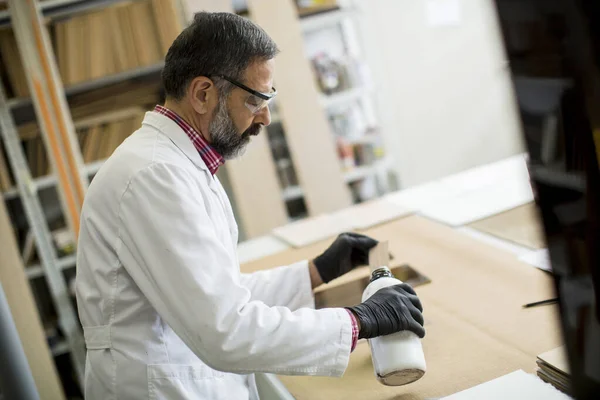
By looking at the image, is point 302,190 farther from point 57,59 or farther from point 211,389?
point 211,389

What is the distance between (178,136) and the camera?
1.35 m

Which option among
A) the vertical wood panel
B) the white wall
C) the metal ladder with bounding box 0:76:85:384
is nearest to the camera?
the metal ladder with bounding box 0:76:85:384

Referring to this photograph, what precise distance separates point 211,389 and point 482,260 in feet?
2.82

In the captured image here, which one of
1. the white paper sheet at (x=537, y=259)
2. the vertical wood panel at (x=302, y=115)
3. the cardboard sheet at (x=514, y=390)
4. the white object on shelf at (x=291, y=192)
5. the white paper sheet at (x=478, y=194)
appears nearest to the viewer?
the cardboard sheet at (x=514, y=390)

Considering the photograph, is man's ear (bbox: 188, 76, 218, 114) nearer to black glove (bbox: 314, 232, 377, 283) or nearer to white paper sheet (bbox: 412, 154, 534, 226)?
black glove (bbox: 314, 232, 377, 283)

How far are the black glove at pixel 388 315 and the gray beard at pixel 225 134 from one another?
0.48 metres

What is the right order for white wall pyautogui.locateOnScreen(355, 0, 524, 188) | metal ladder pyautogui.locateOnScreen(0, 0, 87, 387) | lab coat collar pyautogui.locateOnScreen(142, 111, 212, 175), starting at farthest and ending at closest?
white wall pyautogui.locateOnScreen(355, 0, 524, 188), metal ladder pyautogui.locateOnScreen(0, 0, 87, 387), lab coat collar pyautogui.locateOnScreen(142, 111, 212, 175)

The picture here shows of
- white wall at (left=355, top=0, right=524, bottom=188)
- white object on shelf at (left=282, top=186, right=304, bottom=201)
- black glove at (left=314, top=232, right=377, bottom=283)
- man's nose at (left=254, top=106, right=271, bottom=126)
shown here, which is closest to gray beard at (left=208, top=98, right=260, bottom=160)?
man's nose at (left=254, top=106, right=271, bottom=126)

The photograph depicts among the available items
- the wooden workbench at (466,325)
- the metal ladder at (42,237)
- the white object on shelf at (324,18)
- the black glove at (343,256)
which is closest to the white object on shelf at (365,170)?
the white object on shelf at (324,18)

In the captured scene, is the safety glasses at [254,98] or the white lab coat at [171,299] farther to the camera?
the safety glasses at [254,98]

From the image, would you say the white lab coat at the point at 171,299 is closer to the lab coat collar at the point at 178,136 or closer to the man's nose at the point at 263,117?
the lab coat collar at the point at 178,136

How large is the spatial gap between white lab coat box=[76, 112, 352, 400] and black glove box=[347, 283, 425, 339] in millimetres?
35

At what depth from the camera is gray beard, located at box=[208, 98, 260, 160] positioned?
4.47 feet

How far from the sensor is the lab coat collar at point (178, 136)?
1.34 m
